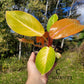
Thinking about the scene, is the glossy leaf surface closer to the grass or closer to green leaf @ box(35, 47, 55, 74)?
green leaf @ box(35, 47, 55, 74)

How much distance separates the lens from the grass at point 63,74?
99.2 inches

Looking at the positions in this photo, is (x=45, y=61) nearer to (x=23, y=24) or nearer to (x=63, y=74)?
(x=23, y=24)

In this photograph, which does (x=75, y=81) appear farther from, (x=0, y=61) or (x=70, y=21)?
(x=0, y=61)

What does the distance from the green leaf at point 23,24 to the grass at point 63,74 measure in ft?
7.71

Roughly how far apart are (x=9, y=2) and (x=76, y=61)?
3.09m

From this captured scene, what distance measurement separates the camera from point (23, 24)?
26 centimetres

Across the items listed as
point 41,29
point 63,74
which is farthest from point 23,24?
point 63,74

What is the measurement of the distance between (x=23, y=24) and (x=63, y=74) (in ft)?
9.46

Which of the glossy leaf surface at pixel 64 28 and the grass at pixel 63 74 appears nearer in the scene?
the glossy leaf surface at pixel 64 28

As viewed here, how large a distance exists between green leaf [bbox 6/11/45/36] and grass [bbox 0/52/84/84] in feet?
7.71

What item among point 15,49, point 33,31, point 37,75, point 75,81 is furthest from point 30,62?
point 15,49

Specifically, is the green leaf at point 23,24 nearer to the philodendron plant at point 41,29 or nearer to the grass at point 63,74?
the philodendron plant at point 41,29

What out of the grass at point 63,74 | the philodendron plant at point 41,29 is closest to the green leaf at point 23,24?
the philodendron plant at point 41,29

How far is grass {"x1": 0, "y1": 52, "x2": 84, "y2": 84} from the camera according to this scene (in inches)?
99.2
